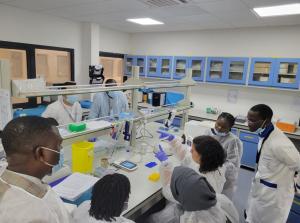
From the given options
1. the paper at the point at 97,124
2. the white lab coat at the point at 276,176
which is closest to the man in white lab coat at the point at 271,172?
the white lab coat at the point at 276,176

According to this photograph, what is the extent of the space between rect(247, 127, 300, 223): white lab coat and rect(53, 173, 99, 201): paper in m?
1.50

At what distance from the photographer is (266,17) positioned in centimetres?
332

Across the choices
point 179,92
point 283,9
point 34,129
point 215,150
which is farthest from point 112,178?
point 179,92

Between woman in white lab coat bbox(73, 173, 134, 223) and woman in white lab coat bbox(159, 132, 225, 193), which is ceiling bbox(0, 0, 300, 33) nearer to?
woman in white lab coat bbox(159, 132, 225, 193)

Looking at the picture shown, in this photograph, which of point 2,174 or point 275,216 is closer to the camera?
point 2,174

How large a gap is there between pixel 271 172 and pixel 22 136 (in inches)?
77.3

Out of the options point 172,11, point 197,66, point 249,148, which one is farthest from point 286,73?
point 172,11

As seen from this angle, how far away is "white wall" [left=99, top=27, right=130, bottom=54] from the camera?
16.9 ft

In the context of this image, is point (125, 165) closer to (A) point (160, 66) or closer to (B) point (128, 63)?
(A) point (160, 66)

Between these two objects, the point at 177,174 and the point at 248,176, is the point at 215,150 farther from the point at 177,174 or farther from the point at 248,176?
the point at 248,176

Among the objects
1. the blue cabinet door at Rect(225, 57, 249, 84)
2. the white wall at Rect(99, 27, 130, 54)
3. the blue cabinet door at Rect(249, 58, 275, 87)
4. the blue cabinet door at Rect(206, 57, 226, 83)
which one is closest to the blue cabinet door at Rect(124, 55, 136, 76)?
the white wall at Rect(99, 27, 130, 54)

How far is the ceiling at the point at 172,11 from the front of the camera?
2.82m

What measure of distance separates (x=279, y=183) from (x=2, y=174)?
2.05 m

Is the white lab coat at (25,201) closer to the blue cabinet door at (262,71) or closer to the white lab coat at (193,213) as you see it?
the white lab coat at (193,213)
